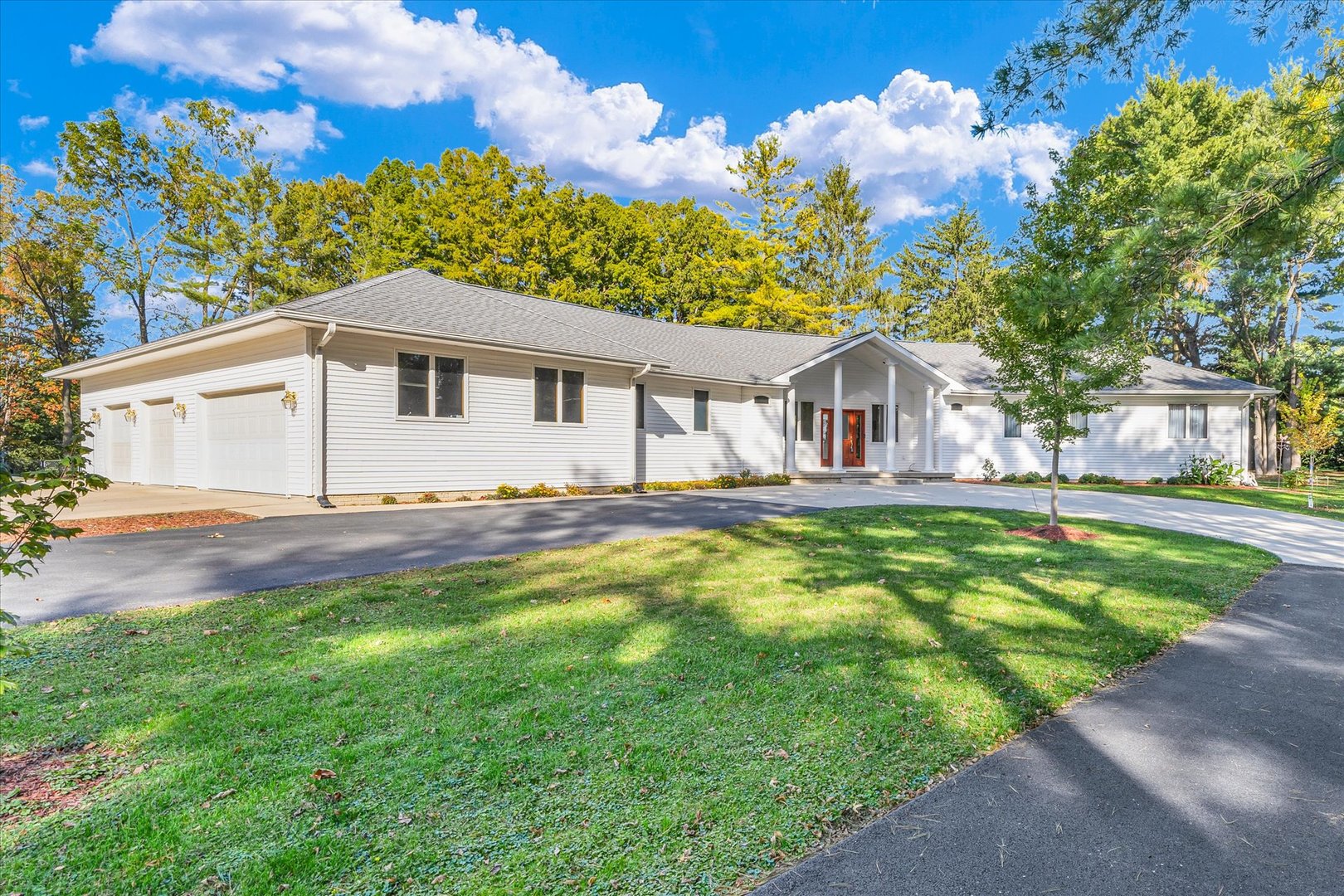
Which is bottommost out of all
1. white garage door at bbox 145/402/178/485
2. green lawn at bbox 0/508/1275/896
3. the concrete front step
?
green lawn at bbox 0/508/1275/896

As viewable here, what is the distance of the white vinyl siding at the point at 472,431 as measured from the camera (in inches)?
463

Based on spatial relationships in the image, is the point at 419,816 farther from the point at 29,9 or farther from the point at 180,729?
the point at 29,9

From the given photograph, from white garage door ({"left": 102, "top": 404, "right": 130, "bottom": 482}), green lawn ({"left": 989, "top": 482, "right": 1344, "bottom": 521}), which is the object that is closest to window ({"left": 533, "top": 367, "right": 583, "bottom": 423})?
white garage door ({"left": 102, "top": 404, "right": 130, "bottom": 482})

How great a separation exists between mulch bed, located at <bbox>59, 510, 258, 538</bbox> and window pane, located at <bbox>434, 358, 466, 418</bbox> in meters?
4.10

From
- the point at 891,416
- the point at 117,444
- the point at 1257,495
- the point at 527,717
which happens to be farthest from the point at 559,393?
the point at 1257,495

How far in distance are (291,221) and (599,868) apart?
1394 inches

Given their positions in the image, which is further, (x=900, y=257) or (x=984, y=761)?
(x=900, y=257)

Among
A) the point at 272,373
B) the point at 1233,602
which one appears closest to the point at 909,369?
the point at 1233,602

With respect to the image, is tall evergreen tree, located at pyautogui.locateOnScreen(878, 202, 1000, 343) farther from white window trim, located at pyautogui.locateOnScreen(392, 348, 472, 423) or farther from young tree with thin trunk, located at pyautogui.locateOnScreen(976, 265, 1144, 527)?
white window trim, located at pyautogui.locateOnScreen(392, 348, 472, 423)

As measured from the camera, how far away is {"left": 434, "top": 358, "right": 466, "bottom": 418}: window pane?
12.9m

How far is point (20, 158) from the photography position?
22.7 meters

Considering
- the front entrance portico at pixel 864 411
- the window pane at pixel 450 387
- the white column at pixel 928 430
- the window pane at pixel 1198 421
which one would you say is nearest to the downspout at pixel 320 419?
the window pane at pixel 450 387

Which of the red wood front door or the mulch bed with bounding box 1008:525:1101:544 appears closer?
the mulch bed with bounding box 1008:525:1101:544

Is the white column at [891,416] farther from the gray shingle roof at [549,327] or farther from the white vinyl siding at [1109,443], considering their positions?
the white vinyl siding at [1109,443]
